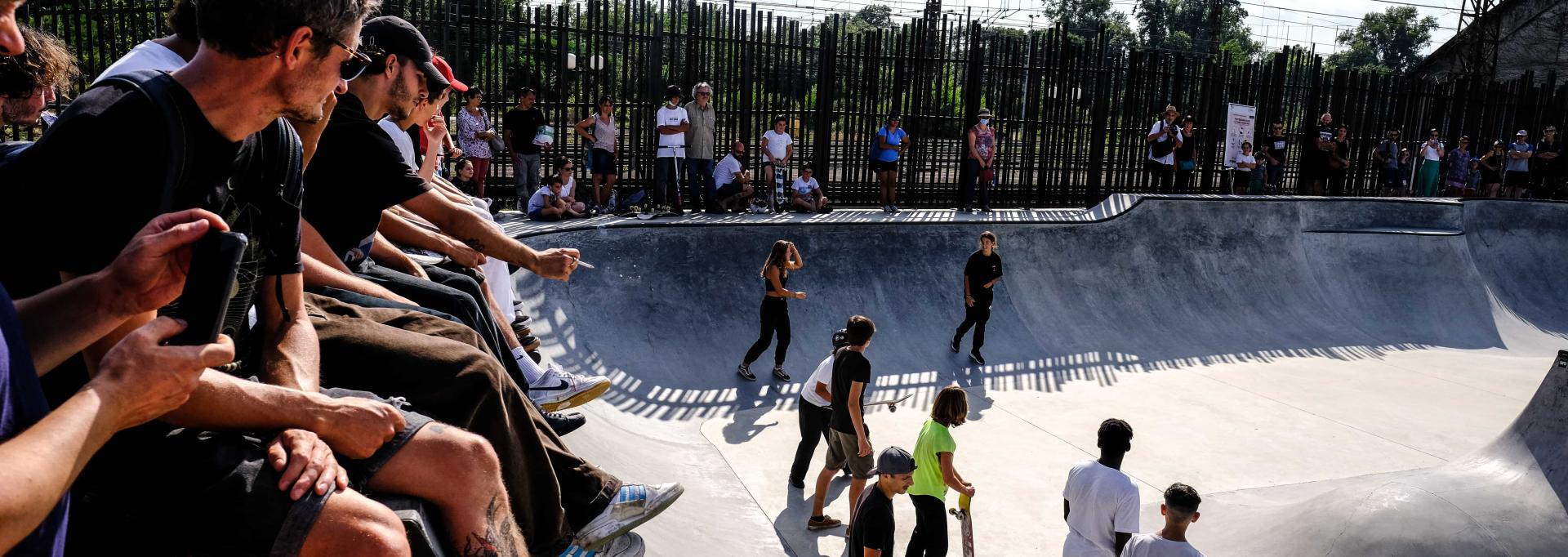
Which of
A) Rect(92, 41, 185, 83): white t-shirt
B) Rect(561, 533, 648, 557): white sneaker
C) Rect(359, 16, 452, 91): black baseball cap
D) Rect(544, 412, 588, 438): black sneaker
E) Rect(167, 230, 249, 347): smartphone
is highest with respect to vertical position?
Rect(359, 16, 452, 91): black baseball cap

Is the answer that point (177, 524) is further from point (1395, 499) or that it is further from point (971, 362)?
point (971, 362)

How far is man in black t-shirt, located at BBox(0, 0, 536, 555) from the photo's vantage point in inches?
66.9

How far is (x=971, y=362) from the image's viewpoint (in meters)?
10.4

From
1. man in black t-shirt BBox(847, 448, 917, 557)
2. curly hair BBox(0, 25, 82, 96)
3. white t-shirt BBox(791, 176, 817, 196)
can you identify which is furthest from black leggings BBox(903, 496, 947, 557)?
white t-shirt BBox(791, 176, 817, 196)

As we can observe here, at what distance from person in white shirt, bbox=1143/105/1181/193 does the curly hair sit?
570 inches

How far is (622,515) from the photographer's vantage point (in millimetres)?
2641

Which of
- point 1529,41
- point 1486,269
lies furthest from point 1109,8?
point 1486,269

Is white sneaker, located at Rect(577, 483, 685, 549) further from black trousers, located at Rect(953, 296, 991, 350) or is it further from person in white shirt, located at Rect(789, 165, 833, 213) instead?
person in white shirt, located at Rect(789, 165, 833, 213)

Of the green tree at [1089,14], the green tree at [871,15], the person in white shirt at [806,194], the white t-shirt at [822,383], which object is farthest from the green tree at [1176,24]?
the white t-shirt at [822,383]

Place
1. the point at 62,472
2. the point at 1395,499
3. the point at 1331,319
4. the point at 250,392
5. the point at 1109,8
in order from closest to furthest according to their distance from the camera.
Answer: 1. the point at 62,472
2. the point at 250,392
3. the point at 1395,499
4. the point at 1331,319
5. the point at 1109,8

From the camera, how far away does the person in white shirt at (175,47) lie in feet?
7.46

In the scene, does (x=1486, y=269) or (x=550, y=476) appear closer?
(x=550, y=476)

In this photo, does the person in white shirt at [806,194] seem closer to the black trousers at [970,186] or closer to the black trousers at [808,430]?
the black trousers at [970,186]

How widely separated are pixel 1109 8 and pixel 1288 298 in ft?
325
